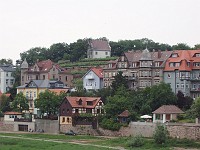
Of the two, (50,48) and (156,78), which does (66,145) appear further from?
(50,48)

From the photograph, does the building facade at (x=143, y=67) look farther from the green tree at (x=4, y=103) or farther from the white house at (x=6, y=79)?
the white house at (x=6, y=79)

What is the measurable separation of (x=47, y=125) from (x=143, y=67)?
19041 mm

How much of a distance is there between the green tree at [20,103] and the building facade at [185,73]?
24.7 meters

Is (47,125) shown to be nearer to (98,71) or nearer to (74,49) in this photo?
(98,71)

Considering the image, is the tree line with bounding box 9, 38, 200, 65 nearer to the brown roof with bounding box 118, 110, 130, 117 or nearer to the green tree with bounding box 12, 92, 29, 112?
the green tree with bounding box 12, 92, 29, 112

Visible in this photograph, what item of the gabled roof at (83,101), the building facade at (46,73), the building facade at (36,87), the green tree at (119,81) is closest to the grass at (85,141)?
the gabled roof at (83,101)

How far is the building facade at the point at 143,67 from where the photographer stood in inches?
3649

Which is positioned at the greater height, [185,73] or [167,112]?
[185,73]

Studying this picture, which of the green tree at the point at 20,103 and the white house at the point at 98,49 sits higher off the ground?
the white house at the point at 98,49

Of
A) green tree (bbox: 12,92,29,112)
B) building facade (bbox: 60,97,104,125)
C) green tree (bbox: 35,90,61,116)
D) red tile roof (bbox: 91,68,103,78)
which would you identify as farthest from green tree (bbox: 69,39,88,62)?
building facade (bbox: 60,97,104,125)

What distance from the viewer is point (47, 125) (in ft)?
287

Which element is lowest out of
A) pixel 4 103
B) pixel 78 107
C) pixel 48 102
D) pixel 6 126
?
pixel 6 126

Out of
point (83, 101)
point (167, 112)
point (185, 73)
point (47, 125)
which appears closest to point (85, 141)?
point (167, 112)

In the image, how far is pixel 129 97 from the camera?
83938 mm
